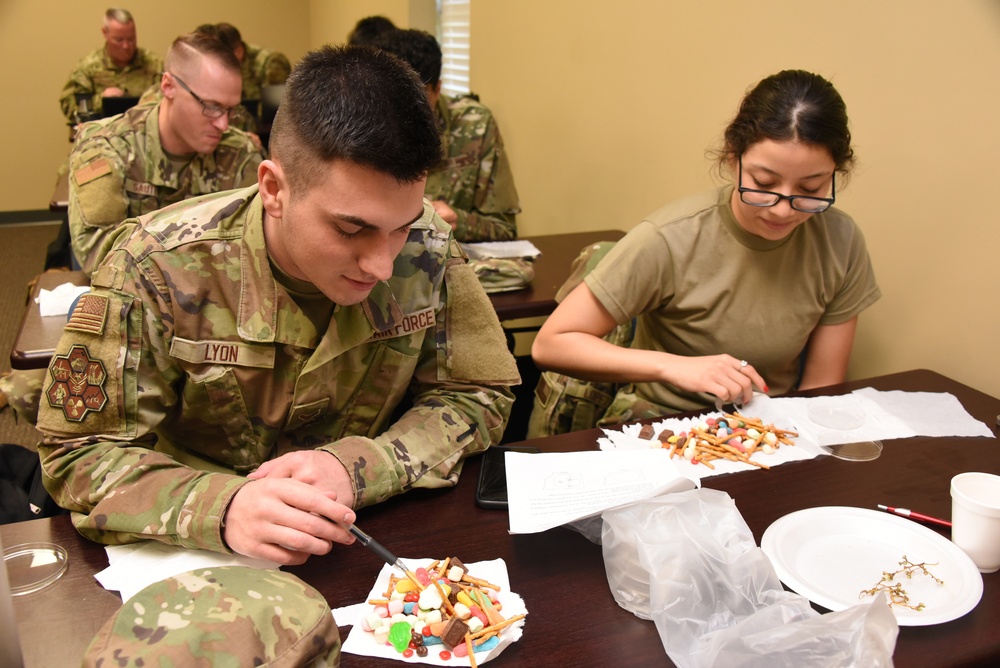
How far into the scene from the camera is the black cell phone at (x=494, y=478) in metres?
1.09

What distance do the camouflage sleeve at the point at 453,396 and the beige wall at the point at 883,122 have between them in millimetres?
695

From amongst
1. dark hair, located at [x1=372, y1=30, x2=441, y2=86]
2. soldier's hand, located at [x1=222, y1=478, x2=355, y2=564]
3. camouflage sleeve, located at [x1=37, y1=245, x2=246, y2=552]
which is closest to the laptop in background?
dark hair, located at [x1=372, y1=30, x2=441, y2=86]

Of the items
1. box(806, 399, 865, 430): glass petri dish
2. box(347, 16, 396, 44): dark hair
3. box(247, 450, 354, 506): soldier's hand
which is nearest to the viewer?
box(247, 450, 354, 506): soldier's hand

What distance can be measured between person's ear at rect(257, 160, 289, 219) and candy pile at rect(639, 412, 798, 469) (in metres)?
0.70

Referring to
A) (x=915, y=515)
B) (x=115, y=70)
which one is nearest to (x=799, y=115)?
(x=915, y=515)

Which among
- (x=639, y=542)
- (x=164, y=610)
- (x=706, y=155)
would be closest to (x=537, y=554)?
(x=639, y=542)

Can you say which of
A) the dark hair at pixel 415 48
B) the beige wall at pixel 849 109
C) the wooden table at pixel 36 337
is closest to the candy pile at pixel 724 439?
the beige wall at pixel 849 109

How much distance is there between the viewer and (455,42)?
14.4ft

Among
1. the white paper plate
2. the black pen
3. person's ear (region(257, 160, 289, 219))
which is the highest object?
person's ear (region(257, 160, 289, 219))

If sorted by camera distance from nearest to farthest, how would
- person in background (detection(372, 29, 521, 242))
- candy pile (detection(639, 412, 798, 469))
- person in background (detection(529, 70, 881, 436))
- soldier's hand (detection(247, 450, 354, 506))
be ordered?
soldier's hand (detection(247, 450, 354, 506)) < candy pile (detection(639, 412, 798, 469)) < person in background (detection(529, 70, 881, 436)) < person in background (detection(372, 29, 521, 242))

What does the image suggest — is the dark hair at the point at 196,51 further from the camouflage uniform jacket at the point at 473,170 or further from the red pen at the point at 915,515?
the red pen at the point at 915,515

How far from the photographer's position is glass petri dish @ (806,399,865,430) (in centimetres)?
138

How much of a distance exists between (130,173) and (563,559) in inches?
86.2

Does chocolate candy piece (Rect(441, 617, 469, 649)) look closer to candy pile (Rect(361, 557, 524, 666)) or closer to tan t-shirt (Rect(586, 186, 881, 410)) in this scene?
candy pile (Rect(361, 557, 524, 666))
